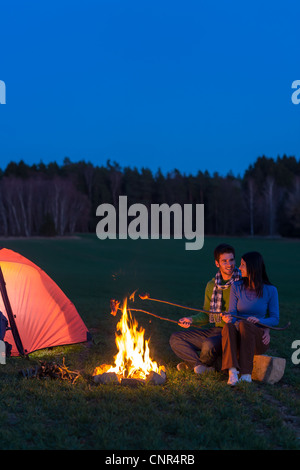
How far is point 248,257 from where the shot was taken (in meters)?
5.77

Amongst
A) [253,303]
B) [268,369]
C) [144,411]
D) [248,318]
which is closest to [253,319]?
[248,318]

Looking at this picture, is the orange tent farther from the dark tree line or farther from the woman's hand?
the dark tree line

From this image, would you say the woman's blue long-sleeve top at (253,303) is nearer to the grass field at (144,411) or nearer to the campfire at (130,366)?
the grass field at (144,411)

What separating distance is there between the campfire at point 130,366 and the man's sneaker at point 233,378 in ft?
2.64

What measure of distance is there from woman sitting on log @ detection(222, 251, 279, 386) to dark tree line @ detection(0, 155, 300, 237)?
54.5m

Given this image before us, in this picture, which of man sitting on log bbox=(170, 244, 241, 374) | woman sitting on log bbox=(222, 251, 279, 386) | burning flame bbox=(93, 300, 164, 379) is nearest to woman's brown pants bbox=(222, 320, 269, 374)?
woman sitting on log bbox=(222, 251, 279, 386)

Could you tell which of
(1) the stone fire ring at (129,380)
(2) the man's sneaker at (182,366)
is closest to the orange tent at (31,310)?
(1) the stone fire ring at (129,380)

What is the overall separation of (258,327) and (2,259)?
4.10 m

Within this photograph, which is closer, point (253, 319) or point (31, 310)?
point (253, 319)

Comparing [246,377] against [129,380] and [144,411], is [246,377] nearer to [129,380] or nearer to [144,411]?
[129,380]

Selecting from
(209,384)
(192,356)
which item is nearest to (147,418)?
(209,384)

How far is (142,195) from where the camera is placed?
305ft

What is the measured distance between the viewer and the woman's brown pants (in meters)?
5.54

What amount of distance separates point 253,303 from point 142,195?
87772 mm
